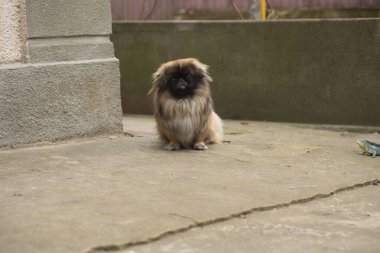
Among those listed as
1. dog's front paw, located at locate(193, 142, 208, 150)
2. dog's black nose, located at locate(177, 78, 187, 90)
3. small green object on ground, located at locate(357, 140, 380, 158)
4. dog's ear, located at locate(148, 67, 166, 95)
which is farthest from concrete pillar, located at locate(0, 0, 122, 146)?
small green object on ground, located at locate(357, 140, 380, 158)

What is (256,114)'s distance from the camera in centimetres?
934

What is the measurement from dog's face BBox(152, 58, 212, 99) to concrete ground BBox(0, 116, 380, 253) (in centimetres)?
59

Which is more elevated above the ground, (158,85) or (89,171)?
(158,85)

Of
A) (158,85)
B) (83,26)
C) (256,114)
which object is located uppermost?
(83,26)

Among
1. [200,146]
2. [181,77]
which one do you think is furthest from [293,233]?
[181,77]

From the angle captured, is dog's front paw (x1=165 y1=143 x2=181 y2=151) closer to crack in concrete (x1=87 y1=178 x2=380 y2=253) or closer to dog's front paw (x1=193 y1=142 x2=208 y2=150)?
dog's front paw (x1=193 y1=142 x2=208 y2=150)

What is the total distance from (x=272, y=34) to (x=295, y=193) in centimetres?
433

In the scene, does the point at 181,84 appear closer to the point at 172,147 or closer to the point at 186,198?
the point at 172,147

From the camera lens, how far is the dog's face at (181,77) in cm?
677

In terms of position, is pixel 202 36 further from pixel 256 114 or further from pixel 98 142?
pixel 98 142

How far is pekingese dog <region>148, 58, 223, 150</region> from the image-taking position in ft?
22.3

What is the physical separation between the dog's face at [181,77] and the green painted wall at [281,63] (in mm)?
2406

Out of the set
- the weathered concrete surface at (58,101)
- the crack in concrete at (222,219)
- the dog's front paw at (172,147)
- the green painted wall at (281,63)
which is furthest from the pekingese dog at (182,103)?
the green painted wall at (281,63)

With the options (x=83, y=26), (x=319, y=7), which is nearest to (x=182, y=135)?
(x=83, y=26)
